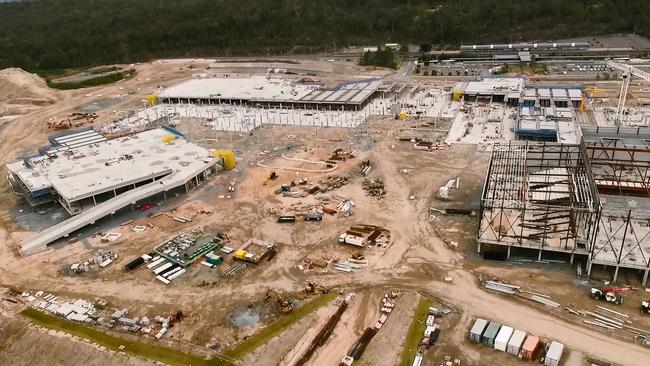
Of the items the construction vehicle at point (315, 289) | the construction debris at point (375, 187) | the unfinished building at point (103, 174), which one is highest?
the unfinished building at point (103, 174)

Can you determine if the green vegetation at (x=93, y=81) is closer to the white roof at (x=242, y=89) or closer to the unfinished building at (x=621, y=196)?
the white roof at (x=242, y=89)

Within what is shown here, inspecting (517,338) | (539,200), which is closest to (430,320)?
(517,338)

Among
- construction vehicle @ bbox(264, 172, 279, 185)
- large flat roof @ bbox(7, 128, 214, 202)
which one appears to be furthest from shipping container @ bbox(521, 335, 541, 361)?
large flat roof @ bbox(7, 128, 214, 202)

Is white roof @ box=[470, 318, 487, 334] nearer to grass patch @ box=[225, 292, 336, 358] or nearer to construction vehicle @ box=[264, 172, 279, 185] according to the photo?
grass patch @ box=[225, 292, 336, 358]

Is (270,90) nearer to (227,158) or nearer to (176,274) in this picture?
(227,158)

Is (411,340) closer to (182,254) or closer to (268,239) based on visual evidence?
(268,239)

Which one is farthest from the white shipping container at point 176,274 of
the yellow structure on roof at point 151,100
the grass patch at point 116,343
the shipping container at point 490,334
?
the yellow structure on roof at point 151,100

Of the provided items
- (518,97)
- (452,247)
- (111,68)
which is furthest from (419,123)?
(111,68)
